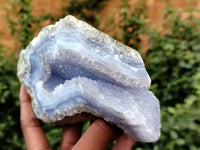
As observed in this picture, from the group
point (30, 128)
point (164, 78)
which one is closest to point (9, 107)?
point (30, 128)

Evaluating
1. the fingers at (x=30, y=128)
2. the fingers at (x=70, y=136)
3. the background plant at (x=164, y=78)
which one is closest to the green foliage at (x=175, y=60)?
the background plant at (x=164, y=78)

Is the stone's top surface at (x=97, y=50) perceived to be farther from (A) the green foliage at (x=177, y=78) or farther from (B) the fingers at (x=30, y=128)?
(A) the green foliage at (x=177, y=78)

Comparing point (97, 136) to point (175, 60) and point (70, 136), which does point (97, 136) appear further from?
point (175, 60)

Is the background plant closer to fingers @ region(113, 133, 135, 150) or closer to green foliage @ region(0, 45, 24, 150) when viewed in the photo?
green foliage @ region(0, 45, 24, 150)

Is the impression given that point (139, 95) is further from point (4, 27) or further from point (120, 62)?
point (4, 27)

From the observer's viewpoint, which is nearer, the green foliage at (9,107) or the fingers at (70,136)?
the fingers at (70,136)

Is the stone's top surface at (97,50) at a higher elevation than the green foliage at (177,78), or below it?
higher

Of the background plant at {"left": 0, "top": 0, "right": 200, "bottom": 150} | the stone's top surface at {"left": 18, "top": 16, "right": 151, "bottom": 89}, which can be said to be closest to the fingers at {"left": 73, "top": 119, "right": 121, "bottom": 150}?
the stone's top surface at {"left": 18, "top": 16, "right": 151, "bottom": 89}
